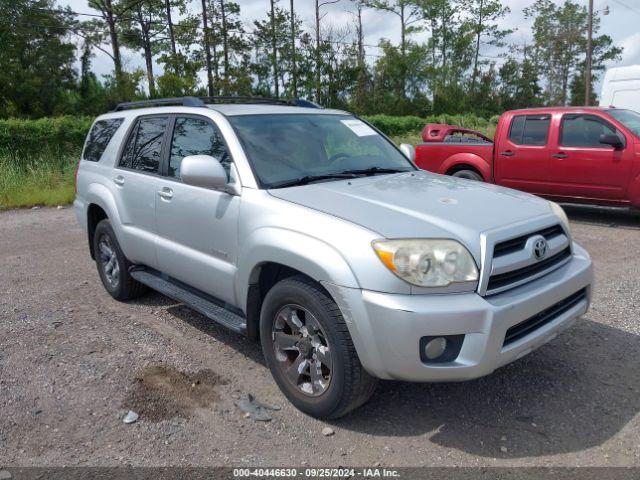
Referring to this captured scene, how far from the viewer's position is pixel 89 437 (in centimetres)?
307

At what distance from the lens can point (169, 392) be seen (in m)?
3.54

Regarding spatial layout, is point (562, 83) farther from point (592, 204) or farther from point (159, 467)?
point (159, 467)

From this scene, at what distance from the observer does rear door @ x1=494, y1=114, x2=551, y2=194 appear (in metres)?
8.53

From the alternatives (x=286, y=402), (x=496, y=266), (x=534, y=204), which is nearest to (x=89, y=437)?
(x=286, y=402)

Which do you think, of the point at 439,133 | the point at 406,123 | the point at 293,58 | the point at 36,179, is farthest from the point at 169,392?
the point at 293,58

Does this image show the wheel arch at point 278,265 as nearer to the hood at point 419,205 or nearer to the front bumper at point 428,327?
the front bumper at point 428,327

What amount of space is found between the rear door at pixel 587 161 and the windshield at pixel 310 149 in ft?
Answer: 15.4

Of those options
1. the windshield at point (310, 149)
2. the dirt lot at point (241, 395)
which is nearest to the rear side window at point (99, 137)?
the dirt lot at point (241, 395)

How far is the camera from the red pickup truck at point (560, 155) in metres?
7.73

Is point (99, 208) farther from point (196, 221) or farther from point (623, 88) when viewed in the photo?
point (623, 88)

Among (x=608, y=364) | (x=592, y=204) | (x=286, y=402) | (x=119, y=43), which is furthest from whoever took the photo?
(x=119, y=43)

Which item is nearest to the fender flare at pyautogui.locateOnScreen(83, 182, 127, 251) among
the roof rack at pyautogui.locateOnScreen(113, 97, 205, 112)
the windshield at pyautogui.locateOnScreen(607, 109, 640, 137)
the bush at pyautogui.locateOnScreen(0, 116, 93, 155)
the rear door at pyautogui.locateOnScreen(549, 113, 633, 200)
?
the roof rack at pyautogui.locateOnScreen(113, 97, 205, 112)

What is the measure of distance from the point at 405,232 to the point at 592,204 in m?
6.51

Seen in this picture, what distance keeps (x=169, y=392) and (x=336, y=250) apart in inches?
61.4
